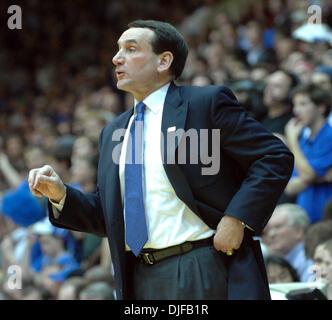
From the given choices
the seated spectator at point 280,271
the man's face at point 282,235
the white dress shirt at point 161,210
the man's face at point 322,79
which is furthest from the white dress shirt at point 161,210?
the man's face at point 322,79

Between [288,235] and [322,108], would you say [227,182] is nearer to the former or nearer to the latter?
[288,235]

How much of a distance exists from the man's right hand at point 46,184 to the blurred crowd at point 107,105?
1267mm

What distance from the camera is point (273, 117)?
476 cm

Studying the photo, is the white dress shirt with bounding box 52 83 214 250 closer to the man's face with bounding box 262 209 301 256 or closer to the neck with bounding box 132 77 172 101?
the neck with bounding box 132 77 172 101

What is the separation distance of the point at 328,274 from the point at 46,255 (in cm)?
246

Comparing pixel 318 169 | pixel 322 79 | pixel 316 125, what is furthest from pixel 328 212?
pixel 322 79

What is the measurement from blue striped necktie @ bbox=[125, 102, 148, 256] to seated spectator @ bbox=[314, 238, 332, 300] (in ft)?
3.69

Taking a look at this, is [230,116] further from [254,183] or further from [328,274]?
[328,274]

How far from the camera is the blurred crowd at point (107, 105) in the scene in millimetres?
3934

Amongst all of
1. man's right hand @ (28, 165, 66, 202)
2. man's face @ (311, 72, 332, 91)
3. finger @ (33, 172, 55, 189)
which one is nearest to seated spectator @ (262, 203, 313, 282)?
man's face @ (311, 72, 332, 91)

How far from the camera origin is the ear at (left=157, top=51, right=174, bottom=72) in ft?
7.70

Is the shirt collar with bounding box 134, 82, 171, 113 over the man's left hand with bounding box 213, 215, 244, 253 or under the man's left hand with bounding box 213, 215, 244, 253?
over

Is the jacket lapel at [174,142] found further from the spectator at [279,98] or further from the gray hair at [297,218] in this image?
the spectator at [279,98]

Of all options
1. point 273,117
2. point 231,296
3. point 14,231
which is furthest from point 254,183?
point 14,231
